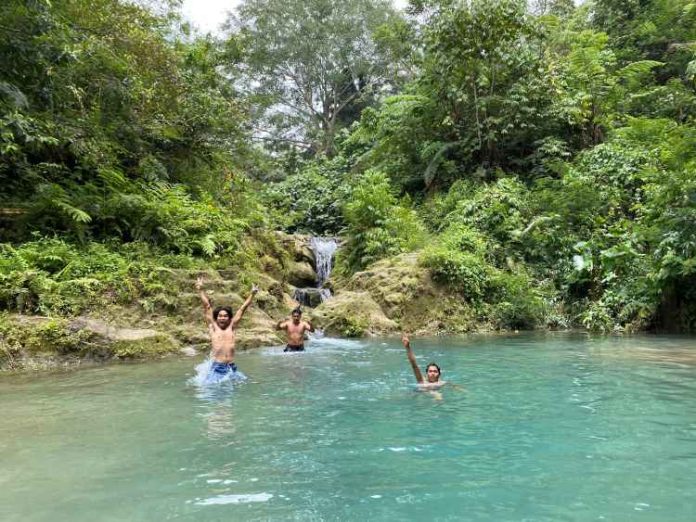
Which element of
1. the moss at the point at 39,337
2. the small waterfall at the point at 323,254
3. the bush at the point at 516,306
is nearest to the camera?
the moss at the point at 39,337

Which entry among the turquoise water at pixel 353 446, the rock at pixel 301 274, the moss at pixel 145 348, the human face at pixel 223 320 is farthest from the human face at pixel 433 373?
the rock at pixel 301 274

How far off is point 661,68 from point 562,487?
25623mm

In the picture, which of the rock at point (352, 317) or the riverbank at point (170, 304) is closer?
the riverbank at point (170, 304)

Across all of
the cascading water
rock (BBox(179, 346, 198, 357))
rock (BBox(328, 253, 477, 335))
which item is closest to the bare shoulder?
rock (BBox(179, 346, 198, 357))

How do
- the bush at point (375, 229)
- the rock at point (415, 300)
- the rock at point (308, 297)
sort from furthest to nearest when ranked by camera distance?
the bush at point (375, 229)
the rock at point (308, 297)
the rock at point (415, 300)

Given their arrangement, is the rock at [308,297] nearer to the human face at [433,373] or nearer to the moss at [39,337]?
the moss at [39,337]

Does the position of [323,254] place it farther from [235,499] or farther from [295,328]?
[235,499]

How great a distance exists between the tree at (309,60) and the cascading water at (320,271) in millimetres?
15736

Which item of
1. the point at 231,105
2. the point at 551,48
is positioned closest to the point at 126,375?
the point at 231,105

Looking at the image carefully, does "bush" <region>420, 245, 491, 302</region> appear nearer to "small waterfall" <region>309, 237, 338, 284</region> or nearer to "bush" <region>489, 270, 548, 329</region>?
"bush" <region>489, 270, 548, 329</region>

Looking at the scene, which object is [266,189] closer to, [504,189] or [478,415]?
[504,189]

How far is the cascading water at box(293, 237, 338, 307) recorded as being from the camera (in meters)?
16.5

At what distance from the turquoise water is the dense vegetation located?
480 centimetres

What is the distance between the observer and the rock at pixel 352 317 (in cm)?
1393
